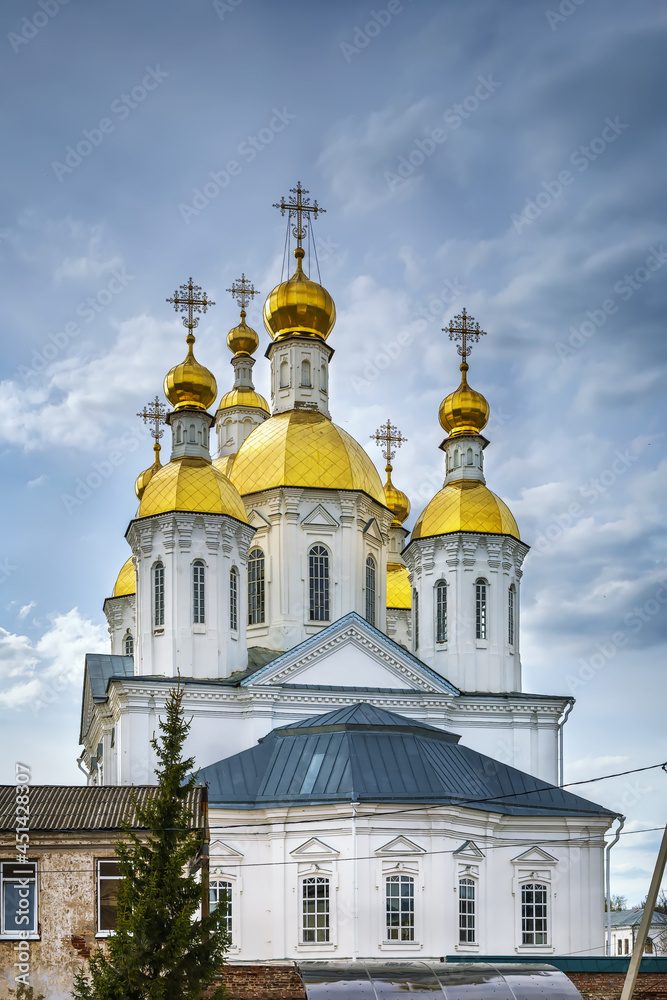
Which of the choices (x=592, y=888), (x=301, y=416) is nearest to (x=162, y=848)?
(x=592, y=888)

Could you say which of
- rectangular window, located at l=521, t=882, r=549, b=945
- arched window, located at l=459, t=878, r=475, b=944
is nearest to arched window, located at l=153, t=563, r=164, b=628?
arched window, located at l=459, t=878, r=475, b=944

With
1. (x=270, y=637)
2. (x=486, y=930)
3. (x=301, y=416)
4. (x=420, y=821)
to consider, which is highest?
(x=301, y=416)

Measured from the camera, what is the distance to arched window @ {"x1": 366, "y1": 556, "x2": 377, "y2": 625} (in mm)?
45156

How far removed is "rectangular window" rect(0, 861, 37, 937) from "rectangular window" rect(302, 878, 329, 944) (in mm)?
11883

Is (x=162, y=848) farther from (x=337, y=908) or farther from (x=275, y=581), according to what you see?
(x=275, y=581)

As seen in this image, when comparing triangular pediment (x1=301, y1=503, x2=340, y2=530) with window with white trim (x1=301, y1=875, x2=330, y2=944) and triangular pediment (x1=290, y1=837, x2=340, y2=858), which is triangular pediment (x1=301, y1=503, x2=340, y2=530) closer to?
triangular pediment (x1=290, y1=837, x2=340, y2=858)

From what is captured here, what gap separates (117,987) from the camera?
1964cm

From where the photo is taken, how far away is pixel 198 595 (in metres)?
41.0

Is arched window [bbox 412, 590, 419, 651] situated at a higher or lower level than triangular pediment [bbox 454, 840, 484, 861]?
higher

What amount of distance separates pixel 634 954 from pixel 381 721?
1638 cm

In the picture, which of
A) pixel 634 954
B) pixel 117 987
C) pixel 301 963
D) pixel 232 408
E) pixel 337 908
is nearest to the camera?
pixel 117 987

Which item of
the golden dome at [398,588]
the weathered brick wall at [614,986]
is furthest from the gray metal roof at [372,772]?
the golden dome at [398,588]

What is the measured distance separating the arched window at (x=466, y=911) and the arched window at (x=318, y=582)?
10.9 m

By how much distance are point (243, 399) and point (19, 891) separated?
35.2 m
